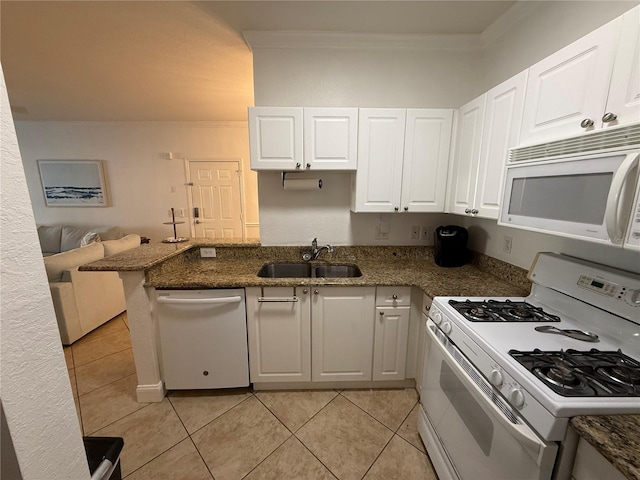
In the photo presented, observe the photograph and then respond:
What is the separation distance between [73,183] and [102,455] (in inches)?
220

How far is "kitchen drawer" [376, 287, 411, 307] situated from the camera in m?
1.79

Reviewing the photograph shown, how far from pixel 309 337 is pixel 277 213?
109cm

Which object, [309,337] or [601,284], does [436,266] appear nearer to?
[601,284]

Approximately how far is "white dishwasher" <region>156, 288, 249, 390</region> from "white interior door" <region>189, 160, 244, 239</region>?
314cm

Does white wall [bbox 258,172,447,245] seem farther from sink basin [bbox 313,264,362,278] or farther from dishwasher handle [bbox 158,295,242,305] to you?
dishwasher handle [bbox 158,295,242,305]

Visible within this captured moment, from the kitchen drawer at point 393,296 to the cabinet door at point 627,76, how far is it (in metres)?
1.26

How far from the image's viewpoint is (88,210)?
4617 millimetres

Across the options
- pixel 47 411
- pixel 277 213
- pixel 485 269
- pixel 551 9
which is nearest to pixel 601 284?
pixel 485 269

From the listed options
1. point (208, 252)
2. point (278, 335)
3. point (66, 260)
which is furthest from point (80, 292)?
point (278, 335)

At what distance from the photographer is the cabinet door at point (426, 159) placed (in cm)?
189

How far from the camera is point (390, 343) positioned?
1874 millimetres

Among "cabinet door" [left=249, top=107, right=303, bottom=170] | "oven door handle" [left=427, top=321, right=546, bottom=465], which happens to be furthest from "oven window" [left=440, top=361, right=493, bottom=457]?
"cabinet door" [left=249, top=107, right=303, bottom=170]

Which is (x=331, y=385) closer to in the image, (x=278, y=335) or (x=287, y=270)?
(x=278, y=335)

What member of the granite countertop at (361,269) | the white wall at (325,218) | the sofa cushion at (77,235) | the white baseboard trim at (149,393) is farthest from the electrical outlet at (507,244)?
Answer: the sofa cushion at (77,235)
